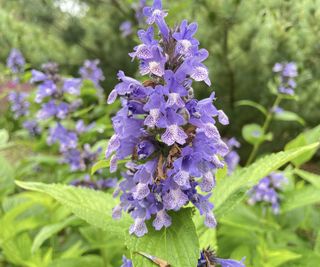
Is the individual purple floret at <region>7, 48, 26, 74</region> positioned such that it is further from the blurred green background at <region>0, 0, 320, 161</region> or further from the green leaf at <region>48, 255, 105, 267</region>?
the green leaf at <region>48, 255, 105, 267</region>

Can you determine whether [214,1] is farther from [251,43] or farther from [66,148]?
[66,148]

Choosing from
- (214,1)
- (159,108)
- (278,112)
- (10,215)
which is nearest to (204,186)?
(159,108)

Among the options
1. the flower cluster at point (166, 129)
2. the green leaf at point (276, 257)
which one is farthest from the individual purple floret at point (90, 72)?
the flower cluster at point (166, 129)

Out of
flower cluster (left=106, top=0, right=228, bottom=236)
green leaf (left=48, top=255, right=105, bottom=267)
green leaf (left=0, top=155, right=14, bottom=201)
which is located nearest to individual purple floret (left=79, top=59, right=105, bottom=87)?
green leaf (left=0, top=155, right=14, bottom=201)

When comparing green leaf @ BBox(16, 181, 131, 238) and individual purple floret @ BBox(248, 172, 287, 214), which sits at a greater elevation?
individual purple floret @ BBox(248, 172, 287, 214)

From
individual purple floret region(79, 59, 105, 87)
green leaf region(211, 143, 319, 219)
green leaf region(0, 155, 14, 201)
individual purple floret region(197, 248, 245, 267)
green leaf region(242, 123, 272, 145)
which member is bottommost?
individual purple floret region(197, 248, 245, 267)

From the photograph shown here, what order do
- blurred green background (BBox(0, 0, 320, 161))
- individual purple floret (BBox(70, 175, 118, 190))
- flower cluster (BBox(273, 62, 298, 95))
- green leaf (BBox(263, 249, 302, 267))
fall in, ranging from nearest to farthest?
1. green leaf (BBox(263, 249, 302, 267))
2. individual purple floret (BBox(70, 175, 118, 190))
3. flower cluster (BBox(273, 62, 298, 95))
4. blurred green background (BBox(0, 0, 320, 161))

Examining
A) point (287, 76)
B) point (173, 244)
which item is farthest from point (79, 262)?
point (287, 76)
